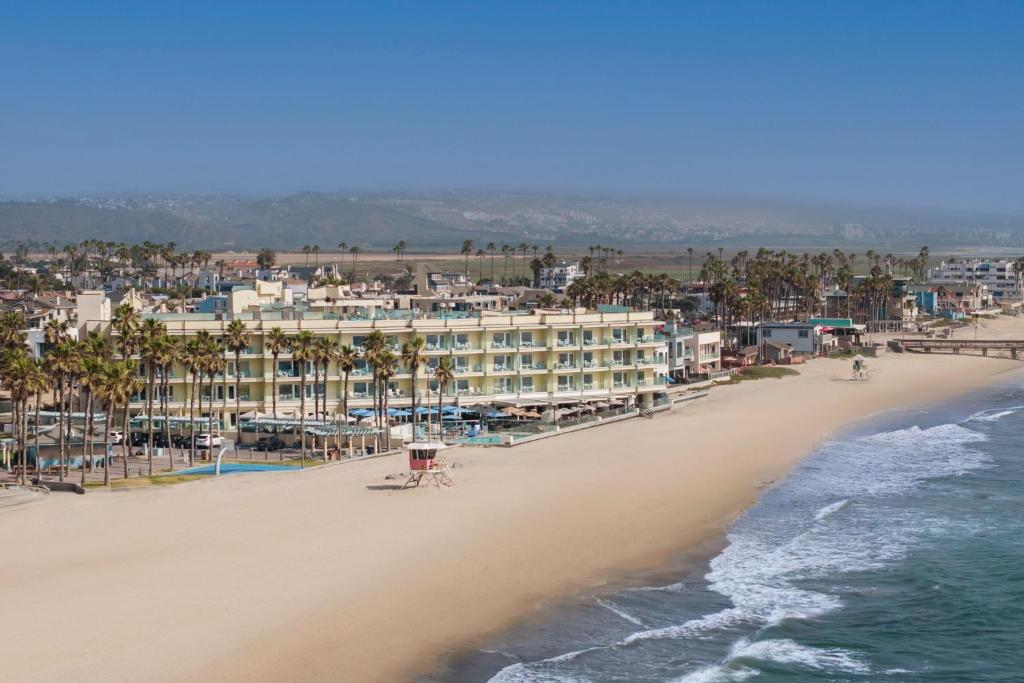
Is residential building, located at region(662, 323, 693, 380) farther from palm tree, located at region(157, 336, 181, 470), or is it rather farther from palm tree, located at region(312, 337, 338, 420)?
palm tree, located at region(157, 336, 181, 470)

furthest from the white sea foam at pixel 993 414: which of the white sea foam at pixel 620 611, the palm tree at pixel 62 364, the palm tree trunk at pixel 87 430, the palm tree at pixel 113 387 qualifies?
the palm tree at pixel 62 364

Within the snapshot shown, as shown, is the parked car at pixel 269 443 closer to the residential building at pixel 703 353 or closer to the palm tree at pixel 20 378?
the palm tree at pixel 20 378

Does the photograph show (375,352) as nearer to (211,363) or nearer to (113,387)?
(211,363)

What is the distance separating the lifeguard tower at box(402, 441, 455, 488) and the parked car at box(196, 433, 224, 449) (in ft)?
41.1

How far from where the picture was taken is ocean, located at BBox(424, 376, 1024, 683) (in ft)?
95.0

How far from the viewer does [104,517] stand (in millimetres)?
41375

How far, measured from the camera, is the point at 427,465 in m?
47.3

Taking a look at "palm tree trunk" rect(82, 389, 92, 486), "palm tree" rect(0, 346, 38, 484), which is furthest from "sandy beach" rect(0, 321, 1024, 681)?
"palm tree trunk" rect(82, 389, 92, 486)

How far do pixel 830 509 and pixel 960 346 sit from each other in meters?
80.9

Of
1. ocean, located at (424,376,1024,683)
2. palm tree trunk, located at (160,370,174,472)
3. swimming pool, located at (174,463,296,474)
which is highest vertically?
palm tree trunk, located at (160,370,174,472)


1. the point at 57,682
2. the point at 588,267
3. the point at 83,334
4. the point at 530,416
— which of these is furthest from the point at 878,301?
the point at 57,682

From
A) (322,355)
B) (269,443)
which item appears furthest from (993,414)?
(269,443)

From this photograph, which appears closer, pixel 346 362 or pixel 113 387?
pixel 113 387

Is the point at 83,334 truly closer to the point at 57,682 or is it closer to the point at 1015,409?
the point at 57,682
